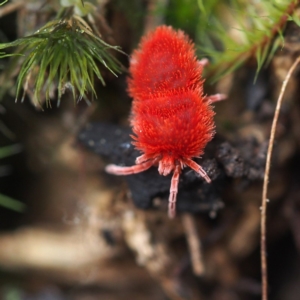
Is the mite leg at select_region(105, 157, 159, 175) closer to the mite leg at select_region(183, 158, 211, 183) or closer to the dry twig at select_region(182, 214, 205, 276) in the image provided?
the mite leg at select_region(183, 158, 211, 183)

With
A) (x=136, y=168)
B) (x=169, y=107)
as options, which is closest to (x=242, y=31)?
(x=169, y=107)

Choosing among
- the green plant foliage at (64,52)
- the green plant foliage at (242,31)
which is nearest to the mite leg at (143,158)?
the green plant foliage at (64,52)

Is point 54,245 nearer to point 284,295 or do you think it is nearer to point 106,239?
point 106,239

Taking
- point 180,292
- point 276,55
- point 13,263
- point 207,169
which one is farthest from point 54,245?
point 276,55

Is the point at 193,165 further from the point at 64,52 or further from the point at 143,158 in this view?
the point at 64,52

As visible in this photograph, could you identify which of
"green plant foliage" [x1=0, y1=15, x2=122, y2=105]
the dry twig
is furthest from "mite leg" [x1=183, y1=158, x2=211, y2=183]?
the dry twig

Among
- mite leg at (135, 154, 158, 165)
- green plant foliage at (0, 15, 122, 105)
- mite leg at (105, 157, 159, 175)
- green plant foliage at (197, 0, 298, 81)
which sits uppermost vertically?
green plant foliage at (0, 15, 122, 105)
